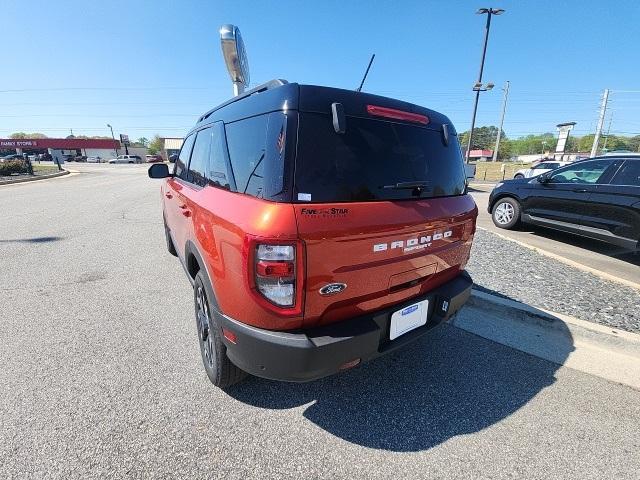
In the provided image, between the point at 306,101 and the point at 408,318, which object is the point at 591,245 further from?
the point at 306,101

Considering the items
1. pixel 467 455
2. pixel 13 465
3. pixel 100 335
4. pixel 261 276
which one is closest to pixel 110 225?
pixel 100 335

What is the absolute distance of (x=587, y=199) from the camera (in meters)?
5.40

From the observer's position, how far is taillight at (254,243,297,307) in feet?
5.17

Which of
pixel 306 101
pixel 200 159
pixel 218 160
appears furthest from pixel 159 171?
pixel 306 101

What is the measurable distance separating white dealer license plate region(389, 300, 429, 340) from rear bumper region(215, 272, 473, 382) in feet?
0.19

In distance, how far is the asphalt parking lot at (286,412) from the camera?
5.75 ft

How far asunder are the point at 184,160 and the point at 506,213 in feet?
21.9

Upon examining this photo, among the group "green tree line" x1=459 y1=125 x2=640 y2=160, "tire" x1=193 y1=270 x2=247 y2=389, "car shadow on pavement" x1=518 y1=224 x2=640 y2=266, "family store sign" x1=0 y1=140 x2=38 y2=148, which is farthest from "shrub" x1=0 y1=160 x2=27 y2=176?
"green tree line" x1=459 y1=125 x2=640 y2=160

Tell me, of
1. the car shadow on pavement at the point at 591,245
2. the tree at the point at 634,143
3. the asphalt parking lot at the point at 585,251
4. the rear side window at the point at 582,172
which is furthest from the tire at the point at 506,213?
the tree at the point at 634,143

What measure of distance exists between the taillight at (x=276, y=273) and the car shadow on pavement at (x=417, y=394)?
961 millimetres

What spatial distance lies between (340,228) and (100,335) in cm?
261

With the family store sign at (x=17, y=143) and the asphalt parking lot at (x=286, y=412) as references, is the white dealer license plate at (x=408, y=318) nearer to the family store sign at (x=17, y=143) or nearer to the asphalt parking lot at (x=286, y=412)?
the asphalt parking lot at (x=286, y=412)

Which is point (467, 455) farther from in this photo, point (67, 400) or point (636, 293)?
point (636, 293)

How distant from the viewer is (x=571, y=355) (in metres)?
2.74
